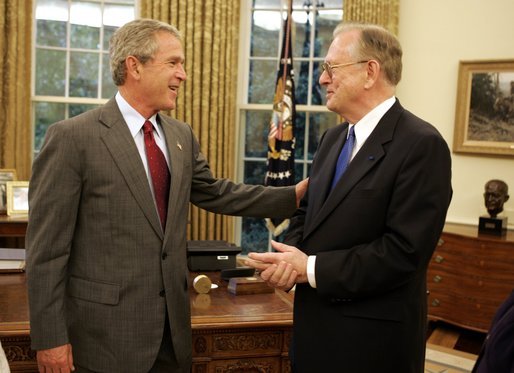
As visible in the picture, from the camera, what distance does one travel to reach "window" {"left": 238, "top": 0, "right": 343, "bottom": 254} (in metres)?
6.16

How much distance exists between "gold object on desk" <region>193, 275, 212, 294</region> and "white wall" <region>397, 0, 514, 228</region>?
11.9 ft

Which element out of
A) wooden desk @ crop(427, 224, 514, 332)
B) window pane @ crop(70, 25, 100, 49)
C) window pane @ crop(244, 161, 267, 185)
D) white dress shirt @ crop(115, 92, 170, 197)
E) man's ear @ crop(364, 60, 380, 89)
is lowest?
wooden desk @ crop(427, 224, 514, 332)

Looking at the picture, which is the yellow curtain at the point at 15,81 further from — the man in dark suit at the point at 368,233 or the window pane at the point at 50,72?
the man in dark suit at the point at 368,233

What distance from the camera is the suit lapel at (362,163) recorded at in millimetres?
1860

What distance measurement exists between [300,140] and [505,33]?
224cm

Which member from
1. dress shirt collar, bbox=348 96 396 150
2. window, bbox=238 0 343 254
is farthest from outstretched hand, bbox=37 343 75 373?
window, bbox=238 0 343 254

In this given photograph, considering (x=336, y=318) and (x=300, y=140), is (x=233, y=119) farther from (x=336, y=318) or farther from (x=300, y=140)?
(x=336, y=318)

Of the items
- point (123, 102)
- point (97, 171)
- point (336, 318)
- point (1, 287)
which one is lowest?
point (1, 287)

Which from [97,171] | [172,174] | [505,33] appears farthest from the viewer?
[505,33]

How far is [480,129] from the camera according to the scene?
219 inches

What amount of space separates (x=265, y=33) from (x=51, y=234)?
4747mm

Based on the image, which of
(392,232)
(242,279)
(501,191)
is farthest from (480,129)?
(392,232)

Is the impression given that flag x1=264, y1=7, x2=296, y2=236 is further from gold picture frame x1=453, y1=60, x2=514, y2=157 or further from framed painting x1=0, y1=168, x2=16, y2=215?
framed painting x1=0, y1=168, x2=16, y2=215

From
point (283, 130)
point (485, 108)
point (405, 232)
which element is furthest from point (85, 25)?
point (405, 232)
